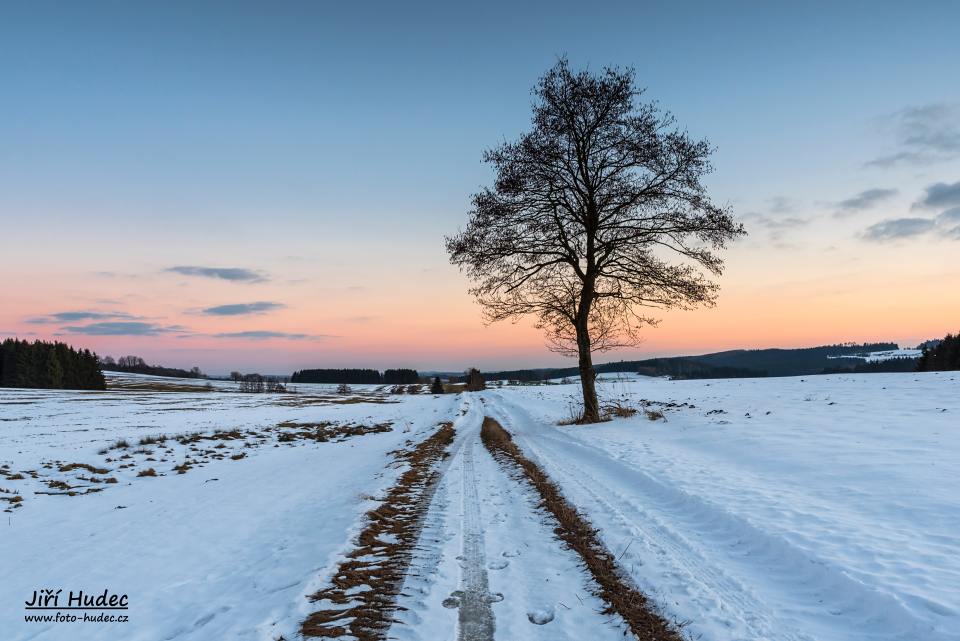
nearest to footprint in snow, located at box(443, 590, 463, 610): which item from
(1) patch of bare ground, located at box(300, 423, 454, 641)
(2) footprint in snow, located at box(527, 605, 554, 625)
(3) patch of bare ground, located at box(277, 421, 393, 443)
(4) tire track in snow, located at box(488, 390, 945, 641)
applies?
(1) patch of bare ground, located at box(300, 423, 454, 641)

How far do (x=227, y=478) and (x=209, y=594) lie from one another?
7.21m

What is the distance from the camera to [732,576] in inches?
177

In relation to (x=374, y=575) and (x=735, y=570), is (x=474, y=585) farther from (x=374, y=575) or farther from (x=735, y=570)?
(x=735, y=570)

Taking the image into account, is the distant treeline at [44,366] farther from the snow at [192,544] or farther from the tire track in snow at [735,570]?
the tire track in snow at [735,570]

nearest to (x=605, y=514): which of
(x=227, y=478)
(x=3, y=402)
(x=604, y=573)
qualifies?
(x=604, y=573)

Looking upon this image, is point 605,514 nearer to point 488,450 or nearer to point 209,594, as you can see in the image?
point 209,594

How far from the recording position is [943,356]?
216ft

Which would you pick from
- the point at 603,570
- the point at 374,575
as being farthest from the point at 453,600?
the point at 603,570

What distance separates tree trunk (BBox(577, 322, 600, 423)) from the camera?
16625 millimetres

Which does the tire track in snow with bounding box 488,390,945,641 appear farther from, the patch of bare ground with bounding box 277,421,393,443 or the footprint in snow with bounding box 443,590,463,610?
the patch of bare ground with bounding box 277,421,393,443

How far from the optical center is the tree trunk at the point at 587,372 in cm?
1662

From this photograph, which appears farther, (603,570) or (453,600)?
(603,570)

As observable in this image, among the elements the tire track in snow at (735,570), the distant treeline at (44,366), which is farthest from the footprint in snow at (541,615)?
the distant treeline at (44,366)

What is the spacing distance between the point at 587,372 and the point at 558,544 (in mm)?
12057
